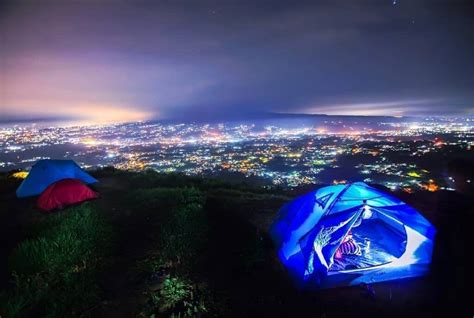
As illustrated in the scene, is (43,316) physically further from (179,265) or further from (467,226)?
(467,226)

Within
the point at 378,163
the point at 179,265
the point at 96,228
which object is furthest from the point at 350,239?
the point at 378,163

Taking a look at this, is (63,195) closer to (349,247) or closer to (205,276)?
(205,276)

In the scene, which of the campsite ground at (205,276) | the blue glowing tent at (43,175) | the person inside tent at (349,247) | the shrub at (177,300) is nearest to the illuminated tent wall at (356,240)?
the person inside tent at (349,247)

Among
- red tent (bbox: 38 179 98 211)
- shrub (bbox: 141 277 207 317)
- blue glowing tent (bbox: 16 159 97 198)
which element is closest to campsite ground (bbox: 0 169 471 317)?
shrub (bbox: 141 277 207 317)

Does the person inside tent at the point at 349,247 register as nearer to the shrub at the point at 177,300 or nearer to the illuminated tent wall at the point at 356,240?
the illuminated tent wall at the point at 356,240

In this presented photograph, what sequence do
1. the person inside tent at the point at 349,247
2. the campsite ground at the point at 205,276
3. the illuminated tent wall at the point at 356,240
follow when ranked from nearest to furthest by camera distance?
1. the campsite ground at the point at 205,276
2. the illuminated tent wall at the point at 356,240
3. the person inside tent at the point at 349,247

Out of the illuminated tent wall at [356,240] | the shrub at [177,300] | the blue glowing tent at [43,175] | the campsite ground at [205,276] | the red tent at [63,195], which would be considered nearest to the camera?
the shrub at [177,300]

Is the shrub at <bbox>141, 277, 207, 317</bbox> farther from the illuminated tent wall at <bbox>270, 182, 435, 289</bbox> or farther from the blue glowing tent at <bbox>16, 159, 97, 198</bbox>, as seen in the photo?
the blue glowing tent at <bbox>16, 159, 97, 198</bbox>
